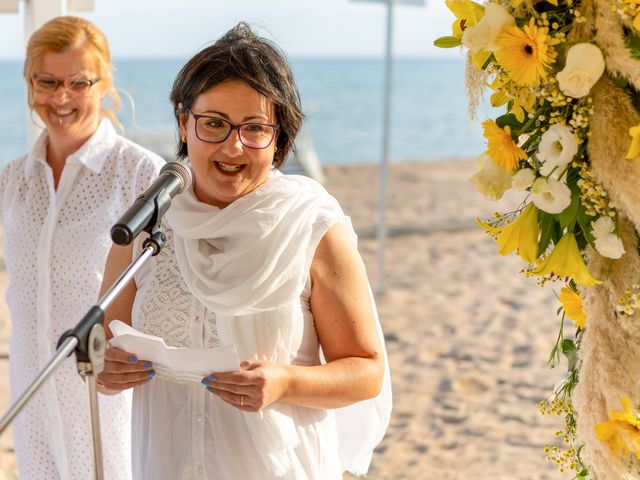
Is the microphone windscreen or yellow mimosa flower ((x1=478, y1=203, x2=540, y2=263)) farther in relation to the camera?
the microphone windscreen

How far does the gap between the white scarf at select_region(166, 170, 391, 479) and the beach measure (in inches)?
108

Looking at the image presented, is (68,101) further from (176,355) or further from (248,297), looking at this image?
(176,355)

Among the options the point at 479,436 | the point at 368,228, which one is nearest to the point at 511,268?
the point at 368,228

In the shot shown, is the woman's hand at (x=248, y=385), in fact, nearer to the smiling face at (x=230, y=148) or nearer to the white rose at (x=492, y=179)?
the smiling face at (x=230, y=148)

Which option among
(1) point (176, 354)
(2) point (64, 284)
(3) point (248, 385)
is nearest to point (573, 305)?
(3) point (248, 385)

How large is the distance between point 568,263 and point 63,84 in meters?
1.96

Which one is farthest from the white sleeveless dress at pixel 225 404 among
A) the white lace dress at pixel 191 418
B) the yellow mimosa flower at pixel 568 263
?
the yellow mimosa flower at pixel 568 263

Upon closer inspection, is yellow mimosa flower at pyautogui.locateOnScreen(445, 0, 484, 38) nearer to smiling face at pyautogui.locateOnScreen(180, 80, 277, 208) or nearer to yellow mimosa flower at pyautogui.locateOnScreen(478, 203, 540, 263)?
yellow mimosa flower at pyautogui.locateOnScreen(478, 203, 540, 263)

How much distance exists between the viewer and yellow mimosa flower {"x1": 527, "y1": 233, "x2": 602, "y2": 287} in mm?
1459

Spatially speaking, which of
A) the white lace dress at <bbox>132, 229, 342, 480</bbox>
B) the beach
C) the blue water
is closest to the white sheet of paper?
the white lace dress at <bbox>132, 229, 342, 480</bbox>

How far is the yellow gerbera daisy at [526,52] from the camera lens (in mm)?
1435

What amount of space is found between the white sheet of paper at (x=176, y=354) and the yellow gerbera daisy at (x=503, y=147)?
0.57 meters

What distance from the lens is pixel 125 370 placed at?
185cm

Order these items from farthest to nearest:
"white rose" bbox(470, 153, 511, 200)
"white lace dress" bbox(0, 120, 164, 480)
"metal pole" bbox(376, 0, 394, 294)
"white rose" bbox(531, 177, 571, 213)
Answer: "metal pole" bbox(376, 0, 394, 294) → "white lace dress" bbox(0, 120, 164, 480) → "white rose" bbox(470, 153, 511, 200) → "white rose" bbox(531, 177, 571, 213)
